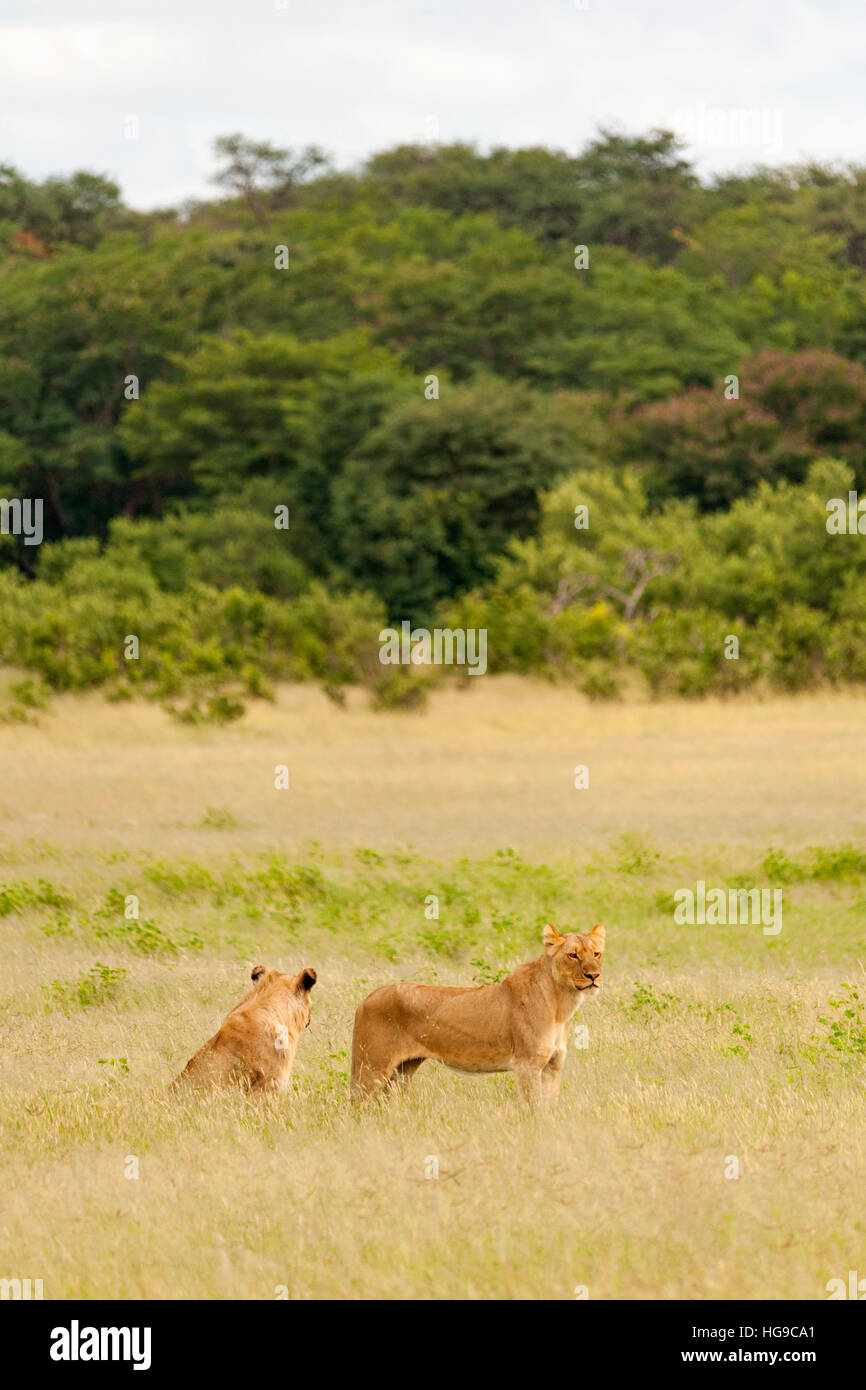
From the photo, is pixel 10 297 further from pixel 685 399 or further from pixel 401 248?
pixel 685 399

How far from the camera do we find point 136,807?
17.5 m

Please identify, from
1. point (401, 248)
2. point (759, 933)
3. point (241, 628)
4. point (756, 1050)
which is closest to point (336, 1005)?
point (756, 1050)

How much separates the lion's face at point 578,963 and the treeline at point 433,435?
1916 centimetres

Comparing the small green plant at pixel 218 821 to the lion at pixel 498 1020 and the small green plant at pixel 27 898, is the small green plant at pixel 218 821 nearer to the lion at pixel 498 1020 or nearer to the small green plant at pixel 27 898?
the small green plant at pixel 27 898

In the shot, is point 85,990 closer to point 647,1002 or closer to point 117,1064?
point 117,1064

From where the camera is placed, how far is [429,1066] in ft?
25.9

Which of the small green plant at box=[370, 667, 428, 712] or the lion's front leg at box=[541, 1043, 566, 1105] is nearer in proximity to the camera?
the lion's front leg at box=[541, 1043, 566, 1105]

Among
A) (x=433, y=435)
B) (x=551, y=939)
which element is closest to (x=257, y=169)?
(x=433, y=435)

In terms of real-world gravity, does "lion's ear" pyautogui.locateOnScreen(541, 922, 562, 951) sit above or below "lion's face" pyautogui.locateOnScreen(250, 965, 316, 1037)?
above

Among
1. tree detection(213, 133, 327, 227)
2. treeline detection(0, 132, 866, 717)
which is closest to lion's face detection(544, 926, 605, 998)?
treeline detection(0, 132, 866, 717)

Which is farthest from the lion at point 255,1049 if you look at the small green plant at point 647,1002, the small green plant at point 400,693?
the small green plant at point 400,693

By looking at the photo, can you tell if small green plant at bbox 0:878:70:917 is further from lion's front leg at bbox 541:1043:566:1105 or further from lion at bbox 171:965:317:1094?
lion's front leg at bbox 541:1043:566:1105

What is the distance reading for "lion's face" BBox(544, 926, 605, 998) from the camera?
20.2 feet

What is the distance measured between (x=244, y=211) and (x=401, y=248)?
44.1ft
